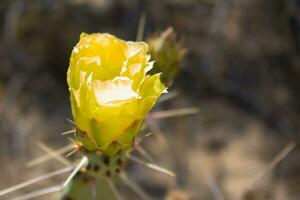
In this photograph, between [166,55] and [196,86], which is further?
[196,86]

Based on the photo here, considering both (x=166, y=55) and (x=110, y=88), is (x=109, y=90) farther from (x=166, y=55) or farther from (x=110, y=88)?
(x=166, y=55)

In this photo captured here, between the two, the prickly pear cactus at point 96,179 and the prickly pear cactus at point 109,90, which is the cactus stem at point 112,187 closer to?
the prickly pear cactus at point 96,179

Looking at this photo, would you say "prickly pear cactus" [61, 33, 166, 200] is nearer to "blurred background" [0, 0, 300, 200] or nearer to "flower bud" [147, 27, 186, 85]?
"flower bud" [147, 27, 186, 85]

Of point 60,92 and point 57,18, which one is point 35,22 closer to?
point 57,18

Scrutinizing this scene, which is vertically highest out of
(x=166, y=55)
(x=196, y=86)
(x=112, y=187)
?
(x=166, y=55)

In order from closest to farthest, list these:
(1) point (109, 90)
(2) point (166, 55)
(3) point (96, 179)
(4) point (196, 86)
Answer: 1. (1) point (109, 90)
2. (3) point (96, 179)
3. (2) point (166, 55)
4. (4) point (196, 86)

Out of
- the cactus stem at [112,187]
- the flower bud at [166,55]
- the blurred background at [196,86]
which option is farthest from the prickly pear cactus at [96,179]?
the blurred background at [196,86]

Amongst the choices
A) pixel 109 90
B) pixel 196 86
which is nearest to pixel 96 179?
pixel 109 90

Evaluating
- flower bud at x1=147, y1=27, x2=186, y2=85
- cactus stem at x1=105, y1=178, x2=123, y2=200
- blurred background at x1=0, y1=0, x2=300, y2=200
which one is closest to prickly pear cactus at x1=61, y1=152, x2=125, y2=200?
cactus stem at x1=105, y1=178, x2=123, y2=200

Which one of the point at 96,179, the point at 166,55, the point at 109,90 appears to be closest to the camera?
the point at 109,90
